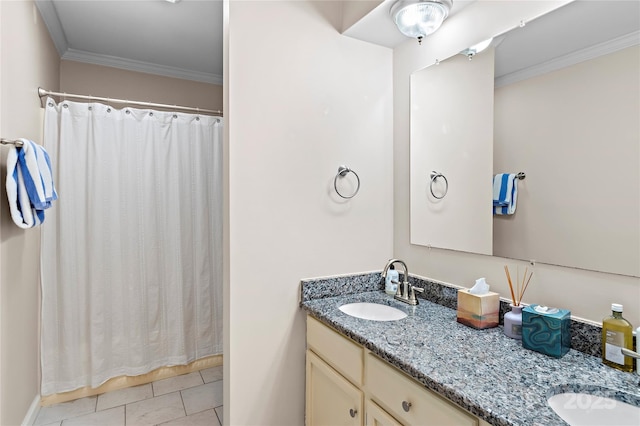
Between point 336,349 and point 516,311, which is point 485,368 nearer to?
point 516,311

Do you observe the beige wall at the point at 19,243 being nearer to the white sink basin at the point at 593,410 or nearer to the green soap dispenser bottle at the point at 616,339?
the white sink basin at the point at 593,410

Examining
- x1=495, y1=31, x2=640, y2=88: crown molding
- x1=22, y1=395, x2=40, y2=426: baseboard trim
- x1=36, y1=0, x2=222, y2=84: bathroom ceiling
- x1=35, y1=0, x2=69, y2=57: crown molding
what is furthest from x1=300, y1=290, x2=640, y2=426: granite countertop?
x1=35, y1=0, x2=69, y2=57: crown molding

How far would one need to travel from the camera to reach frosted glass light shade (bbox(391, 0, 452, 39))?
1511 millimetres

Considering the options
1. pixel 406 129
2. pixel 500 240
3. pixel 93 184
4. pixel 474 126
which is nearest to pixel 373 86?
pixel 406 129

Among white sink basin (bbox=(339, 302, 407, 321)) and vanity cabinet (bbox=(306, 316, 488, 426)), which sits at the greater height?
white sink basin (bbox=(339, 302, 407, 321))

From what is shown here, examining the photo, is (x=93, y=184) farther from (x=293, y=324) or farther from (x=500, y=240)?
(x=500, y=240)

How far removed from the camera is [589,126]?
1.19 meters

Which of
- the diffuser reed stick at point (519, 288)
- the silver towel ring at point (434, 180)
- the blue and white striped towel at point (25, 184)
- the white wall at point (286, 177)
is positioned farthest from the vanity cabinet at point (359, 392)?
the blue and white striped towel at point (25, 184)

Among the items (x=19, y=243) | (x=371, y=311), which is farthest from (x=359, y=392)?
(x=19, y=243)

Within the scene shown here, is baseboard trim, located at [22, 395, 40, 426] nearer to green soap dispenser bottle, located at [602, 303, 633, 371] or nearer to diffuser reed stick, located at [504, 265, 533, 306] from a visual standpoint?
diffuser reed stick, located at [504, 265, 533, 306]

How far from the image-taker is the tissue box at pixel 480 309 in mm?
1376

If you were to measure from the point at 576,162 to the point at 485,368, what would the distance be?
2.56ft

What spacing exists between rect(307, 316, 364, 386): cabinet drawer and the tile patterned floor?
3.36ft

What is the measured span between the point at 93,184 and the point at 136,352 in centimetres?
126
